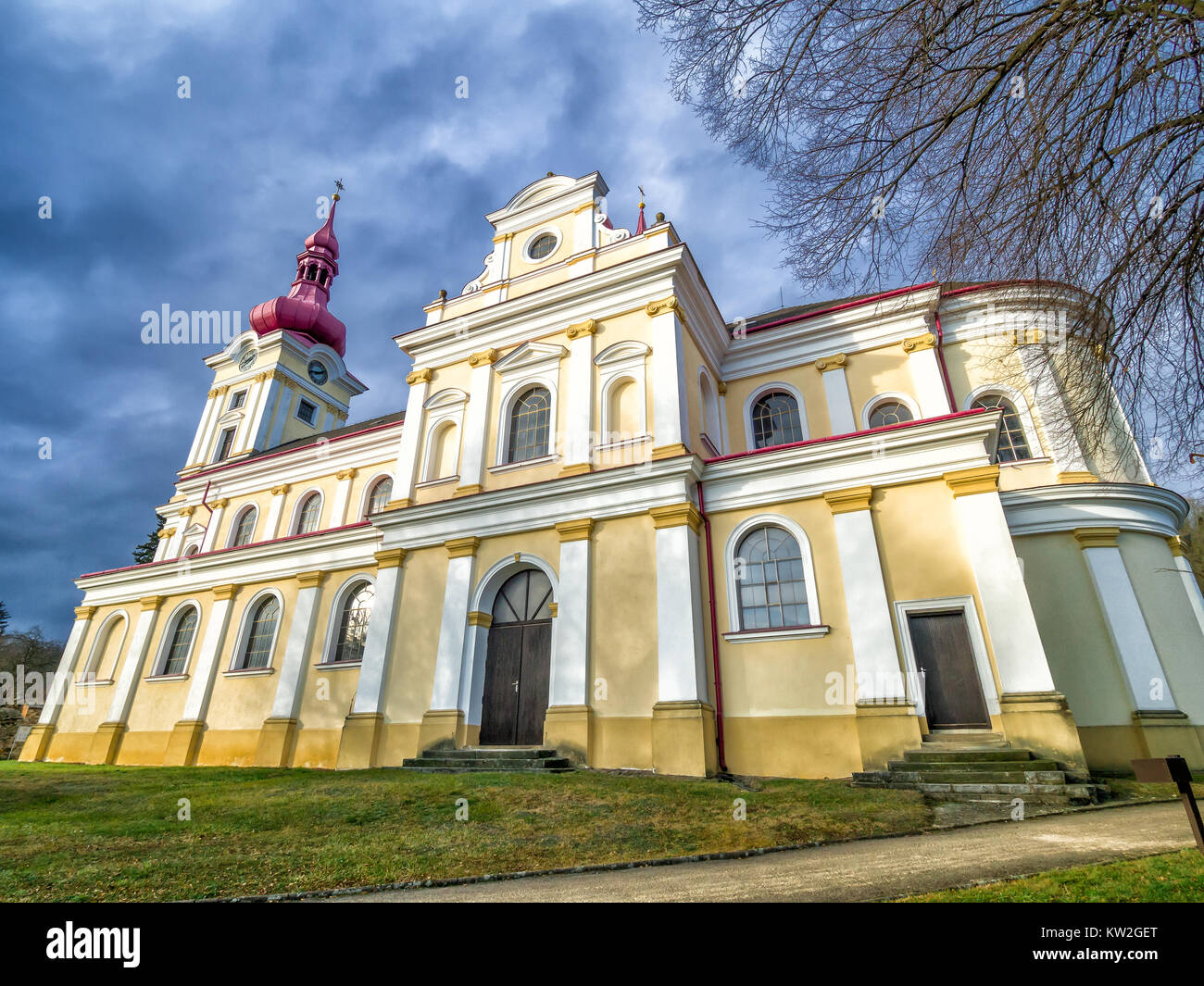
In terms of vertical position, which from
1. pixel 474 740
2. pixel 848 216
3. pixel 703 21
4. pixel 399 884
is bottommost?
pixel 399 884

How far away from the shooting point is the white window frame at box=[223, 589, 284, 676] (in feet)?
53.3

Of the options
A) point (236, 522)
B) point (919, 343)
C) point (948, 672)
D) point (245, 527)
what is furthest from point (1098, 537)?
point (236, 522)

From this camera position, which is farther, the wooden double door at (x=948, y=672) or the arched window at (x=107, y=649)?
the arched window at (x=107, y=649)

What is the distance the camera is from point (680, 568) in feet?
36.8

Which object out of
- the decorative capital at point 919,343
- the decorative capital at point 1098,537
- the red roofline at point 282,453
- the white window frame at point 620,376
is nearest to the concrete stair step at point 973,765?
the decorative capital at point 1098,537

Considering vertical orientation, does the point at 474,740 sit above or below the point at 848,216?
below

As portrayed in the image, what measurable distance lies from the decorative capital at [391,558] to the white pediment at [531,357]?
5023mm

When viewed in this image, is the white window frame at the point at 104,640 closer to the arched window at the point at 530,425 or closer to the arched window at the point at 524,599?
the arched window at the point at 524,599

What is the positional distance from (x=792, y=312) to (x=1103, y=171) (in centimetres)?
1458

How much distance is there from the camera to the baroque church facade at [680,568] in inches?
390

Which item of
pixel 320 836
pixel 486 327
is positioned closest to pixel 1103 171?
pixel 320 836

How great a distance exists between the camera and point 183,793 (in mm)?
8758

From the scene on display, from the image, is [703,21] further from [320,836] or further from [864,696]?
[864,696]
